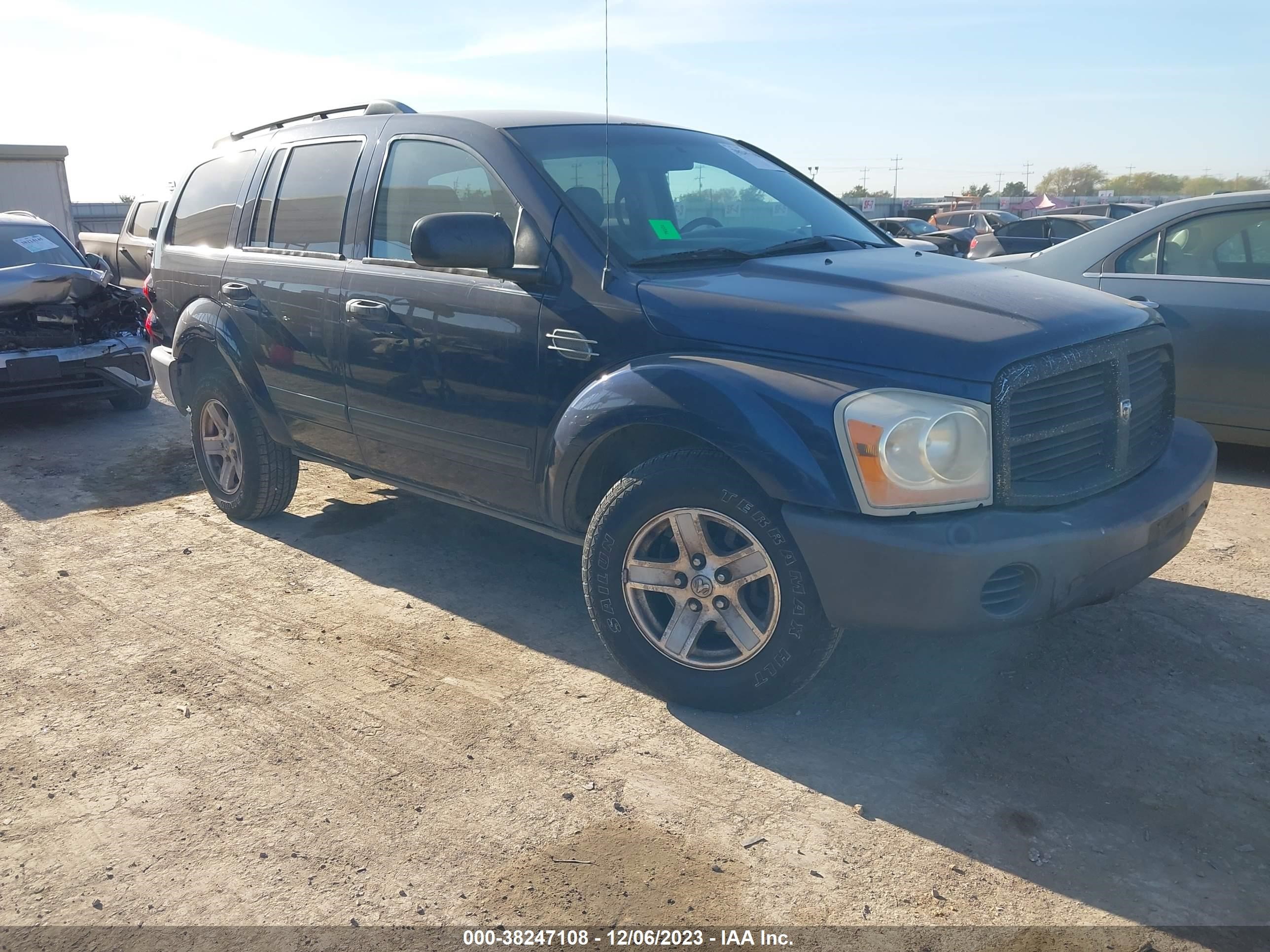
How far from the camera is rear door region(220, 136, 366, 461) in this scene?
177 inches

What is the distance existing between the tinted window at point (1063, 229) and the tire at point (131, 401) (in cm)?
1257

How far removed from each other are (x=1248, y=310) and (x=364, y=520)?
4.88 meters

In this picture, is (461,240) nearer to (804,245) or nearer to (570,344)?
(570,344)

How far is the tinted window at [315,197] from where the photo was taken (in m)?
4.53

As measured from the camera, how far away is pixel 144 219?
573 inches

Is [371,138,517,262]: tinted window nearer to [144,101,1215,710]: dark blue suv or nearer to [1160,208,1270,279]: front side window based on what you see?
[144,101,1215,710]: dark blue suv

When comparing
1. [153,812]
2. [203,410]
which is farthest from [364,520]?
[153,812]

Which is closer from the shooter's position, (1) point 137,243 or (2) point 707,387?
(2) point 707,387

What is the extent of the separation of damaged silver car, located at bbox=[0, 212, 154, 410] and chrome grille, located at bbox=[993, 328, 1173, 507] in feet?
24.5

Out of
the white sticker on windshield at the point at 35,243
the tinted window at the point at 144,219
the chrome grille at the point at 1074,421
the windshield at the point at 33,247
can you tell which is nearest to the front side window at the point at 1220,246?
the chrome grille at the point at 1074,421

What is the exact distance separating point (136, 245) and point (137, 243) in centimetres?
4

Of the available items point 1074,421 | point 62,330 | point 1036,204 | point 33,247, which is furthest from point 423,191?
point 1036,204

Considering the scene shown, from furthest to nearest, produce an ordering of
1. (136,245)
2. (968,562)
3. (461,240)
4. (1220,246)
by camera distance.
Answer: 1. (136,245)
2. (1220,246)
3. (461,240)
4. (968,562)

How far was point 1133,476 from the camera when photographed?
3.31 m
